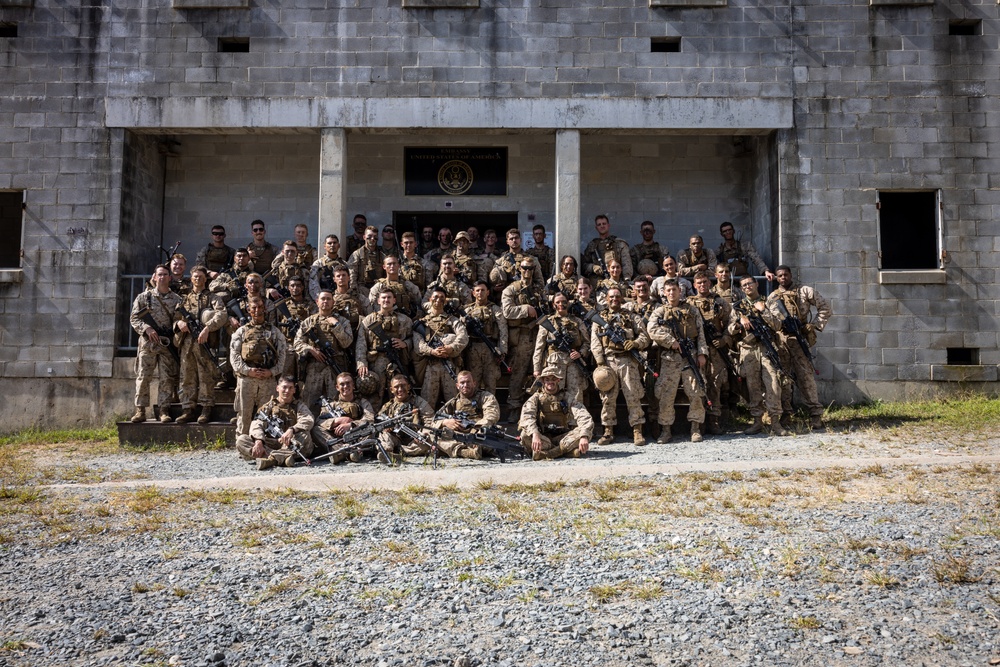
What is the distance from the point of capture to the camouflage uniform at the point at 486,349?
951 cm

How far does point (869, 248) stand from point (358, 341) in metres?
7.52

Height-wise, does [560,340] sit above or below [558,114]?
below

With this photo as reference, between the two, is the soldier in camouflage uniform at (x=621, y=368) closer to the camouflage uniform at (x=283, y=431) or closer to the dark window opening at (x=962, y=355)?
the camouflage uniform at (x=283, y=431)

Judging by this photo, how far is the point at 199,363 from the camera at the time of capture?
31.5 feet

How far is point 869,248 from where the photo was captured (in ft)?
36.8

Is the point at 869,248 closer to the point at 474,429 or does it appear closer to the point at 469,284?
the point at 469,284

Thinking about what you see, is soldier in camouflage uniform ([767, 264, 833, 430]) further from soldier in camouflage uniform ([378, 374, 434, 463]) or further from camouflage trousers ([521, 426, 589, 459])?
soldier in camouflage uniform ([378, 374, 434, 463])

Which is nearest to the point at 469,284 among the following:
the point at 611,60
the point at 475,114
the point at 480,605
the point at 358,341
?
the point at 358,341

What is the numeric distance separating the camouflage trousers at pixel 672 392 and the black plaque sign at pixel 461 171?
17.8ft

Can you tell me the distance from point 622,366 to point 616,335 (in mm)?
376

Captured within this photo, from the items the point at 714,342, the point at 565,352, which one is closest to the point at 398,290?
the point at 565,352

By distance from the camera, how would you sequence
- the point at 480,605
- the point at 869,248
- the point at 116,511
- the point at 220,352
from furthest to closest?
the point at 869,248 < the point at 220,352 < the point at 116,511 < the point at 480,605

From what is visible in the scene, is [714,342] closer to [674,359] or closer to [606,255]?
[674,359]

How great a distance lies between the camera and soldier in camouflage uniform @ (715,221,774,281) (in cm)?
1139
